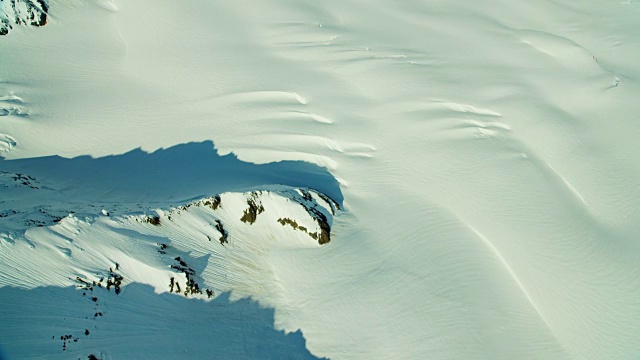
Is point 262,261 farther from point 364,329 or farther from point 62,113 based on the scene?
point 62,113

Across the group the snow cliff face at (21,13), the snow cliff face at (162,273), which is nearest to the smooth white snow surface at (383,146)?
the snow cliff face at (162,273)

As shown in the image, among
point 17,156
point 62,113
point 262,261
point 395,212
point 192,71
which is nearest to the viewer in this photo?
point 262,261

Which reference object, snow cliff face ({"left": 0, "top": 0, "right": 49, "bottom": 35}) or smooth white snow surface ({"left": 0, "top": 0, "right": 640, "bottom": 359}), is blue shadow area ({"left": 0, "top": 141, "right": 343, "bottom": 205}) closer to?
smooth white snow surface ({"left": 0, "top": 0, "right": 640, "bottom": 359})

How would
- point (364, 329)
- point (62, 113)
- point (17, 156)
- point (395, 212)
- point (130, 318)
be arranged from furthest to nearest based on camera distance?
point (62, 113), point (17, 156), point (395, 212), point (364, 329), point (130, 318)

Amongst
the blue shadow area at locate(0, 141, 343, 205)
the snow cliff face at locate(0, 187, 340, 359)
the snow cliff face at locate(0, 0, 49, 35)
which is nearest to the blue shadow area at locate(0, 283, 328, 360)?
the snow cliff face at locate(0, 187, 340, 359)

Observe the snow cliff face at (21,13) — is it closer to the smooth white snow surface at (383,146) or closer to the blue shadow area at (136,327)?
the smooth white snow surface at (383,146)

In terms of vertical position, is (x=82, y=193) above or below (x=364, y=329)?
below

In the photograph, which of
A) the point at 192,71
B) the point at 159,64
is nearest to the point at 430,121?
the point at 192,71
